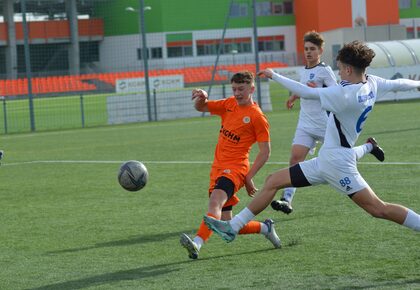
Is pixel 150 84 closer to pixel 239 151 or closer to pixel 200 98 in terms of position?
pixel 200 98

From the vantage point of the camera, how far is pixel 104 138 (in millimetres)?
26078

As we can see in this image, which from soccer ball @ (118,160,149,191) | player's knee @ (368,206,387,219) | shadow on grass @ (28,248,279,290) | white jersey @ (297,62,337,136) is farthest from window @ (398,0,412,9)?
player's knee @ (368,206,387,219)

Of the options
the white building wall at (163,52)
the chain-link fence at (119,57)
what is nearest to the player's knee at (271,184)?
the chain-link fence at (119,57)

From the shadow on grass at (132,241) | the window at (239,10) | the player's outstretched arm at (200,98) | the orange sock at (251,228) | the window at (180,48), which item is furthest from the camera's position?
the window at (180,48)

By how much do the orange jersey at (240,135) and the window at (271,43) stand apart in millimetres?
58799

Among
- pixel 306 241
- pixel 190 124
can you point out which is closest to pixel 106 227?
pixel 306 241

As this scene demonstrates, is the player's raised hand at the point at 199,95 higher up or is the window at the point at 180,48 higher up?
the window at the point at 180,48

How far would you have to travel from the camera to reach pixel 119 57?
170 feet

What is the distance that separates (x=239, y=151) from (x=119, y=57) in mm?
43478

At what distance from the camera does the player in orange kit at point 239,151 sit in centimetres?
870

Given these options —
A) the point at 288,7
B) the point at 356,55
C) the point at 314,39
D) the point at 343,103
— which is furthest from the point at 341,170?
the point at 288,7

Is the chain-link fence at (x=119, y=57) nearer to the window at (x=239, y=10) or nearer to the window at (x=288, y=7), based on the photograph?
the window at (x=239, y=10)

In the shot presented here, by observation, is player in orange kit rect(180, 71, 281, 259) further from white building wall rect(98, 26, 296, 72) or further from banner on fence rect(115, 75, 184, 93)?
banner on fence rect(115, 75, 184, 93)

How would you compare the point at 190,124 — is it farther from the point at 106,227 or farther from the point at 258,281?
the point at 258,281
